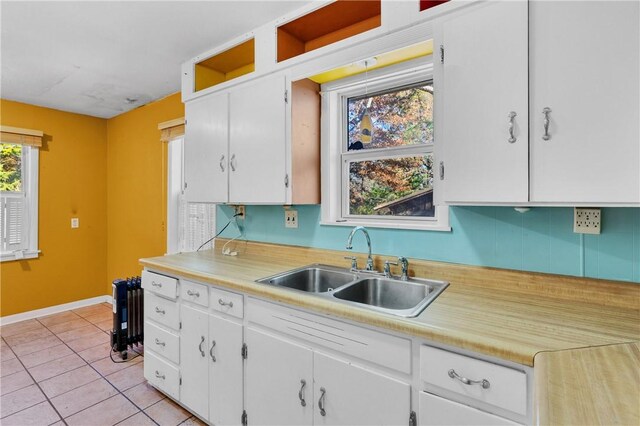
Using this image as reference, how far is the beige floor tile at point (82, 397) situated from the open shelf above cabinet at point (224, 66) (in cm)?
233

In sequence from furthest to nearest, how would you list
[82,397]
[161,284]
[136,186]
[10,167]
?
1. [136,186]
2. [10,167]
3. [82,397]
4. [161,284]

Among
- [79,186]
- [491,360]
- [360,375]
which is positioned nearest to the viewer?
[491,360]

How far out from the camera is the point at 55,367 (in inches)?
104

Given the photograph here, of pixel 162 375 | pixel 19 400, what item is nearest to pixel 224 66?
pixel 162 375

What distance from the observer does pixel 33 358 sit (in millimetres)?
2799

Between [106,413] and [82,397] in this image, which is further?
[82,397]

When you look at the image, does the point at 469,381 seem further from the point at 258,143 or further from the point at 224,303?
the point at 258,143

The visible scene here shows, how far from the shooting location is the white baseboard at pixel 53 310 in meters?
3.55

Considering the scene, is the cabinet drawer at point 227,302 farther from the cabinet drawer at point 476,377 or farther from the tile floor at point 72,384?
the cabinet drawer at point 476,377

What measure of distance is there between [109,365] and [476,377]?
2896 mm

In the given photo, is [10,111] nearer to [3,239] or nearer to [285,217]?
[3,239]

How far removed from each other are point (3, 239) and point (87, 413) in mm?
2646

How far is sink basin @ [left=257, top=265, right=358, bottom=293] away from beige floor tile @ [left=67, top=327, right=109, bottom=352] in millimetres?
2417

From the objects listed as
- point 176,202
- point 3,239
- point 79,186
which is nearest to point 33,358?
point 3,239
